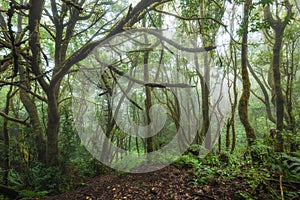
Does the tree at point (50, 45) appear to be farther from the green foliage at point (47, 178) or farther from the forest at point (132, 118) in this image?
the green foliage at point (47, 178)

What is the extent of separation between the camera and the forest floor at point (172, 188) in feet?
7.68

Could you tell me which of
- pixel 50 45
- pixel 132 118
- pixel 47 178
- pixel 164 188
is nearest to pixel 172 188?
pixel 164 188

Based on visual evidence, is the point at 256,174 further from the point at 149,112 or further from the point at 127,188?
the point at 149,112

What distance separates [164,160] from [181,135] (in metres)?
2.77

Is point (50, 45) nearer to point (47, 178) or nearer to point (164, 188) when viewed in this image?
point (47, 178)

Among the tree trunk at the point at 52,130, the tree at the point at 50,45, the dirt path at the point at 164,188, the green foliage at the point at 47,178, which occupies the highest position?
the tree at the point at 50,45

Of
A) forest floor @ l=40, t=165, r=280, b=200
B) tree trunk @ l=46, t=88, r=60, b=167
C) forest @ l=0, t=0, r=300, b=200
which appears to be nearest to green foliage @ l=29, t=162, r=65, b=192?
forest @ l=0, t=0, r=300, b=200

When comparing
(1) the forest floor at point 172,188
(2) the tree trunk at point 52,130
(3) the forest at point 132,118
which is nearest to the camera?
(1) the forest floor at point 172,188

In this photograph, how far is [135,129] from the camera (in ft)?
21.6

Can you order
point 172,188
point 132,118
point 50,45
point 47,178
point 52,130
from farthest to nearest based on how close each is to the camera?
point 132,118 < point 50,45 < point 52,130 < point 47,178 < point 172,188

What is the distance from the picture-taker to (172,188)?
270 centimetres

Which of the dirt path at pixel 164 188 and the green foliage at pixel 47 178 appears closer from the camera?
the dirt path at pixel 164 188

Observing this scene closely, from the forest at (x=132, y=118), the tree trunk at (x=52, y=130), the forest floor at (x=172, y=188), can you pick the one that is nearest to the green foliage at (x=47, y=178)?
the forest at (x=132, y=118)

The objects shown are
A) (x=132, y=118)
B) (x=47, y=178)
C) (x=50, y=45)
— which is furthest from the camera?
(x=132, y=118)
